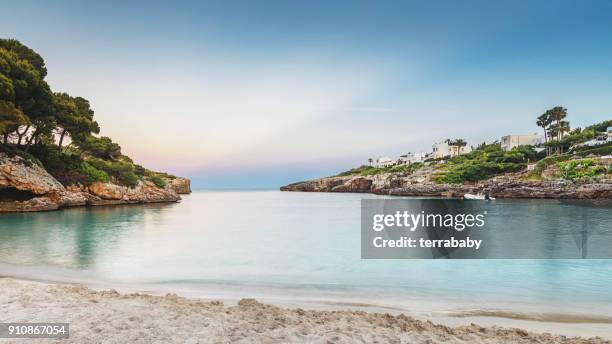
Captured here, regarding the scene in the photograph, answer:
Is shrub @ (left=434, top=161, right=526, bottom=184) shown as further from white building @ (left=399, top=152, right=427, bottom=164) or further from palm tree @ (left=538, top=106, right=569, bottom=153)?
white building @ (left=399, top=152, right=427, bottom=164)

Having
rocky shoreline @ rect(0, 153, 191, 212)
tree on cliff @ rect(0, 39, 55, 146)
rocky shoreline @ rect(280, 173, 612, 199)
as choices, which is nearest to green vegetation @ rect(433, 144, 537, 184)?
rocky shoreline @ rect(280, 173, 612, 199)

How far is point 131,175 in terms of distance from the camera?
130 ft

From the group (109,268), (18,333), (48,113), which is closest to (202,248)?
(109,268)

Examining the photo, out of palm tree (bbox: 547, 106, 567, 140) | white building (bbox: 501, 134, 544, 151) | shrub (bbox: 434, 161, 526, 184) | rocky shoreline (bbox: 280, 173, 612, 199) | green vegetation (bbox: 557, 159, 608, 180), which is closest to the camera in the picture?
rocky shoreline (bbox: 280, 173, 612, 199)

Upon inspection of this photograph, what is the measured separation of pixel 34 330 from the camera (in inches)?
156

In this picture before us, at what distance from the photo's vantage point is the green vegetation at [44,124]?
23.2 m

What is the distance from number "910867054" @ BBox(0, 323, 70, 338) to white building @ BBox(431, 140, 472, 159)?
11595 centimetres

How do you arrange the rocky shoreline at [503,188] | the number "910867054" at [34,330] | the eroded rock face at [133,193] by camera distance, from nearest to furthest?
the number "910867054" at [34,330], the eroded rock face at [133,193], the rocky shoreline at [503,188]

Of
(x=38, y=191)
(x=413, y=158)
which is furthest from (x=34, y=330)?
(x=413, y=158)

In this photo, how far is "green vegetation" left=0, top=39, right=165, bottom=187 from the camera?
76.1 ft

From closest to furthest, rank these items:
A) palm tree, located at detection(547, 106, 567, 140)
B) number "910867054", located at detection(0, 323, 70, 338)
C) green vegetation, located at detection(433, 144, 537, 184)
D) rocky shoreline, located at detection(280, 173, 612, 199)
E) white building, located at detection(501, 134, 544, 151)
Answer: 1. number "910867054", located at detection(0, 323, 70, 338)
2. rocky shoreline, located at detection(280, 173, 612, 199)
3. green vegetation, located at detection(433, 144, 537, 184)
4. palm tree, located at detection(547, 106, 567, 140)
5. white building, located at detection(501, 134, 544, 151)

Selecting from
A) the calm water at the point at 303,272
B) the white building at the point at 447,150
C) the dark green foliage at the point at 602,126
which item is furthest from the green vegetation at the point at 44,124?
the white building at the point at 447,150

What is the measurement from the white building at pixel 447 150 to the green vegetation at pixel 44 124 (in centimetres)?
10037

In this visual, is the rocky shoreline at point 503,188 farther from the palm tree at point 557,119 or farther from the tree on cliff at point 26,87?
the tree on cliff at point 26,87
